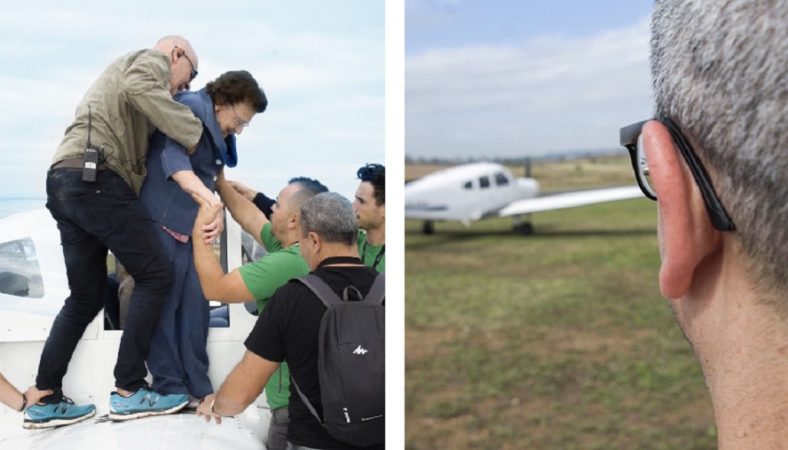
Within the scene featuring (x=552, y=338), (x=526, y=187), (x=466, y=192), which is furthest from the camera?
(x=526, y=187)

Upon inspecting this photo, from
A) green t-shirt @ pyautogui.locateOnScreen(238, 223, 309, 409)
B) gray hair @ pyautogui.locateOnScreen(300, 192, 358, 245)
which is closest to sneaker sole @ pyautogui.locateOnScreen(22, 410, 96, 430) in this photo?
green t-shirt @ pyautogui.locateOnScreen(238, 223, 309, 409)

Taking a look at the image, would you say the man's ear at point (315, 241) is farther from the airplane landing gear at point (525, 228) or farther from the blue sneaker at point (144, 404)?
the airplane landing gear at point (525, 228)

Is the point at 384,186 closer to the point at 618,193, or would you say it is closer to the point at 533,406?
the point at 533,406

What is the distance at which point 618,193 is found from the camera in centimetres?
1131

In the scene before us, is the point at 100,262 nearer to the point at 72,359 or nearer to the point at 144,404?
the point at 72,359

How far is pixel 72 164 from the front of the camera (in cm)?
187

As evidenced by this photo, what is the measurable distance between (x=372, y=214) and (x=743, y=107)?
1461 mm

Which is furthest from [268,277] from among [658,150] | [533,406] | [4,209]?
[533,406]

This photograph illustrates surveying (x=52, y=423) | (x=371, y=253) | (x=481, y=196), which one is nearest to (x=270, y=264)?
(x=371, y=253)

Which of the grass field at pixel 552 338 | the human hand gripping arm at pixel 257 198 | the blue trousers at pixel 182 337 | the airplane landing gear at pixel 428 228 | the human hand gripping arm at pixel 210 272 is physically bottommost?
the grass field at pixel 552 338

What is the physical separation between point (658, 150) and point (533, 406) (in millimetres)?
6117

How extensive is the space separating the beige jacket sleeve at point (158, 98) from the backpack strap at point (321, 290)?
1.30 ft

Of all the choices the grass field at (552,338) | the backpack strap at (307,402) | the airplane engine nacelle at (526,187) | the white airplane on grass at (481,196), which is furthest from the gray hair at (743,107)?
the airplane engine nacelle at (526,187)

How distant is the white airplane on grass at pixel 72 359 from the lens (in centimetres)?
190
